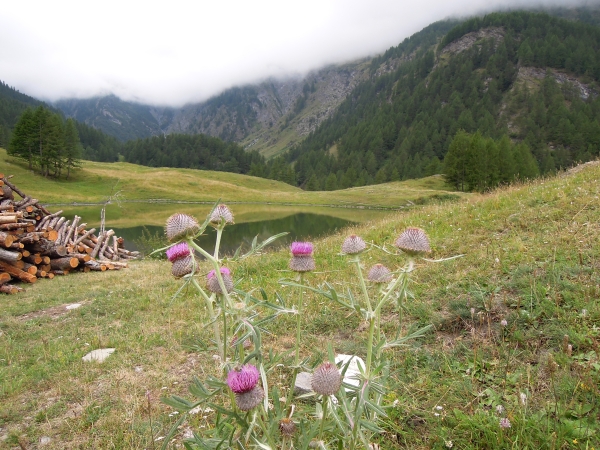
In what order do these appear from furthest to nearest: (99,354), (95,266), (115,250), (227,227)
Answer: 1. (227,227)
2. (115,250)
3. (95,266)
4. (99,354)

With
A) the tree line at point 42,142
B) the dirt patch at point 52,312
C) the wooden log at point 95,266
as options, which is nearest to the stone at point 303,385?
the dirt patch at point 52,312

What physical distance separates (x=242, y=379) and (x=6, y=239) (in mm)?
12641

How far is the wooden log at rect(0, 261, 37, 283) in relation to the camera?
10.8 meters

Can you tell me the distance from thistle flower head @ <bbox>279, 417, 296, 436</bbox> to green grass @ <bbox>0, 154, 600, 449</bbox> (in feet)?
2.20

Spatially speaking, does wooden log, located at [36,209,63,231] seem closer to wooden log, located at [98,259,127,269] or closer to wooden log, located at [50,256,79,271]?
wooden log, located at [50,256,79,271]

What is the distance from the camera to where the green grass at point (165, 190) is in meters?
56.9

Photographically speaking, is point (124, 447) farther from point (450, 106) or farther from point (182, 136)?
point (182, 136)

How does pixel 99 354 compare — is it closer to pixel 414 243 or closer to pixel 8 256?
pixel 414 243

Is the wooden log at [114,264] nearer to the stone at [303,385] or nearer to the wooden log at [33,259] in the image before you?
the wooden log at [33,259]

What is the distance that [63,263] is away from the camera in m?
13.0

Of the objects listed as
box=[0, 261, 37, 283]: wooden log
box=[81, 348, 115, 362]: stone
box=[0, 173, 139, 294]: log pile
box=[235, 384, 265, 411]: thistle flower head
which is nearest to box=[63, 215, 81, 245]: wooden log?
box=[0, 173, 139, 294]: log pile

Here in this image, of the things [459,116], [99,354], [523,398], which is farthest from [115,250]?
[459,116]

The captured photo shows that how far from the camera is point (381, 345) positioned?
1.80m

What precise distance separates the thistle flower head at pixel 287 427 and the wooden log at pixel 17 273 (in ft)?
43.3
